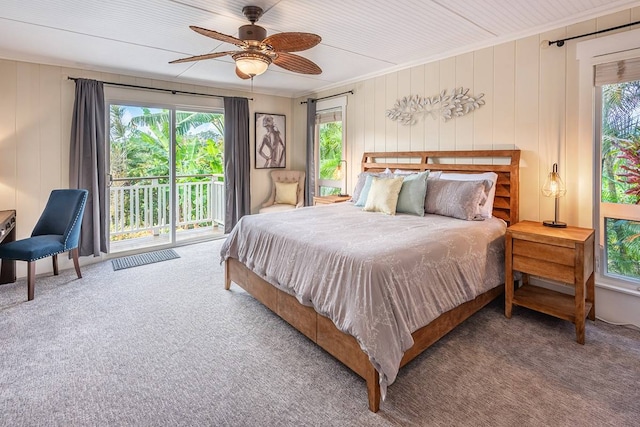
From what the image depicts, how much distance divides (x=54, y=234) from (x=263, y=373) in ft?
10.2

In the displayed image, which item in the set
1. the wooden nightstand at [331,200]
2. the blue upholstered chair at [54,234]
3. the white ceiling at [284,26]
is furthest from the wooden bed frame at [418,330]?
the blue upholstered chair at [54,234]

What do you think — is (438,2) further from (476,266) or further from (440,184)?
(476,266)

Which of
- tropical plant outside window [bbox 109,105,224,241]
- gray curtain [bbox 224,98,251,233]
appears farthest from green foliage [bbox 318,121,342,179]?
tropical plant outside window [bbox 109,105,224,241]

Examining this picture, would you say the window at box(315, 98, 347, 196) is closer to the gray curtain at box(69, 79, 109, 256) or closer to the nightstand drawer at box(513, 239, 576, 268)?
the nightstand drawer at box(513, 239, 576, 268)

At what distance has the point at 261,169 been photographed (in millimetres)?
5945

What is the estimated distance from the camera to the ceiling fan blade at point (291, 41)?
2.38m

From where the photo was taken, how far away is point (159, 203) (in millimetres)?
5414

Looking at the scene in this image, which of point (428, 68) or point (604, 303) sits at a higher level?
point (428, 68)

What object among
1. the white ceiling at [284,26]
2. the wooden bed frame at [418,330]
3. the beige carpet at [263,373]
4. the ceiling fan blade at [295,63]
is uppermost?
the white ceiling at [284,26]

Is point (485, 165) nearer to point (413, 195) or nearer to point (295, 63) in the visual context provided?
point (413, 195)

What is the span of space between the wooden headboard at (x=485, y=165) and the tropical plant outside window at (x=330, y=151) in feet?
3.54

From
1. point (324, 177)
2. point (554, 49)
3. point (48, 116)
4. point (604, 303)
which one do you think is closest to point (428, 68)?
point (554, 49)

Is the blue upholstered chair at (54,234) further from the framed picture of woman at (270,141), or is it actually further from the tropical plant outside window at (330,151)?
the tropical plant outside window at (330,151)

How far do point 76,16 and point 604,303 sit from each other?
16.4 feet
